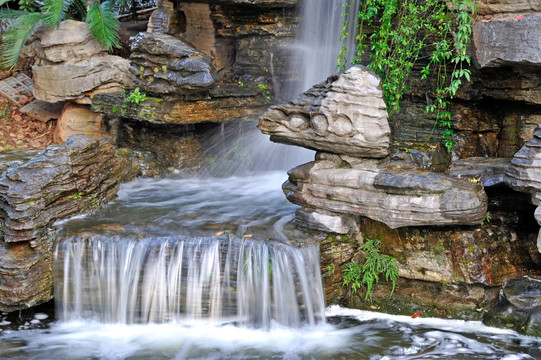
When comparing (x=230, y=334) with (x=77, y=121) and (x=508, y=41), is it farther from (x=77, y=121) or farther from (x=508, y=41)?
(x=77, y=121)

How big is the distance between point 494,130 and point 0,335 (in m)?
5.70

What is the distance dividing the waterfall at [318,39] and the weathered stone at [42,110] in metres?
4.52

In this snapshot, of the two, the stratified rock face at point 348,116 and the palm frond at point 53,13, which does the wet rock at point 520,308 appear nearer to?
the stratified rock face at point 348,116

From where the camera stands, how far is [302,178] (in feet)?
20.0

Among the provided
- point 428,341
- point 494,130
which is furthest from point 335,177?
point 494,130

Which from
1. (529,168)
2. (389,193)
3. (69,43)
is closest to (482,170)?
(529,168)

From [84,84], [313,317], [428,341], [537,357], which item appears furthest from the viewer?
[84,84]

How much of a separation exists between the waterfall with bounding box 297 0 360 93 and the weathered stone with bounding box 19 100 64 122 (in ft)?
14.8

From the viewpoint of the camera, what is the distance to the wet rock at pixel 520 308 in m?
5.50

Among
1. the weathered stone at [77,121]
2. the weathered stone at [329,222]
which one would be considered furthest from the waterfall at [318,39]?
the weathered stone at [77,121]

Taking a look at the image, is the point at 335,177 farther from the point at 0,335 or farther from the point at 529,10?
the point at 0,335

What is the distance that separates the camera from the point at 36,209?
19.7 feet

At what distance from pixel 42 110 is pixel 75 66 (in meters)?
1.73

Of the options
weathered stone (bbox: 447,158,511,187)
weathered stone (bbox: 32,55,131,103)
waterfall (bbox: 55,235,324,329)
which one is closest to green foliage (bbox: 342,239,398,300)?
waterfall (bbox: 55,235,324,329)
